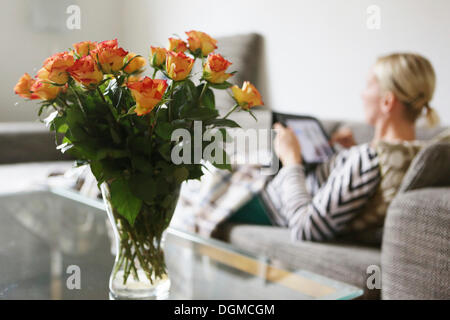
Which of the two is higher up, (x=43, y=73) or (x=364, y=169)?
(x=43, y=73)

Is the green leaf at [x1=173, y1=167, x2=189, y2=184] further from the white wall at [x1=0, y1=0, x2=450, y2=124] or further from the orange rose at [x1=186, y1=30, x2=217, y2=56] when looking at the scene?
the white wall at [x1=0, y1=0, x2=450, y2=124]

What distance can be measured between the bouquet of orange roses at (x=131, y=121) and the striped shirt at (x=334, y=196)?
0.60m

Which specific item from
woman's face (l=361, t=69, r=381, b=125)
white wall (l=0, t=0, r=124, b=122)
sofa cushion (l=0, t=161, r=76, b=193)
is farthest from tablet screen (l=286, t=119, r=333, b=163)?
white wall (l=0, t=0, r=124, b=122)

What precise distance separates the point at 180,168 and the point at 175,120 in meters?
0.07

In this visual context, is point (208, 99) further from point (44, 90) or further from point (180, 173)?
point (44, 90)

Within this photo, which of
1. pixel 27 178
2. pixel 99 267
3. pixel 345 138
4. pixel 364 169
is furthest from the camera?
pixel 27 178

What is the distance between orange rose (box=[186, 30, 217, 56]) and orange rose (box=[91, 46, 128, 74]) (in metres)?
0.12

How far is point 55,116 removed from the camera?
2.14 ft

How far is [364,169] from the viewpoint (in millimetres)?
1191

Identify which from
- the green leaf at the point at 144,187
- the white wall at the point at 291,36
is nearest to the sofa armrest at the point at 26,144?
the white wall at the point at 291,36

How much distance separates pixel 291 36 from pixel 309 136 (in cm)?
116

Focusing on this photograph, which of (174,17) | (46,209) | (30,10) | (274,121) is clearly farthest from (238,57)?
(30,10)

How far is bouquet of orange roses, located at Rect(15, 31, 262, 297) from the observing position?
0.60 meters

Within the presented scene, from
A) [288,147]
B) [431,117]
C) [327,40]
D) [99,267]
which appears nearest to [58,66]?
[99,267]
